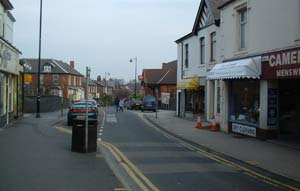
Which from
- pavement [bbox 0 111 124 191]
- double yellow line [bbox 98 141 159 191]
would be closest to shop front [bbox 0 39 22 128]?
pavement [bbox 0 111 124 191]

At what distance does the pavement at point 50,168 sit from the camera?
34.0 feet

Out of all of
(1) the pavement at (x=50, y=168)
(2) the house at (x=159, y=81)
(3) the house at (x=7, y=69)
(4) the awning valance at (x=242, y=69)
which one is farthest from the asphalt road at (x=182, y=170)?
(2) the house at (x=159, y=81)

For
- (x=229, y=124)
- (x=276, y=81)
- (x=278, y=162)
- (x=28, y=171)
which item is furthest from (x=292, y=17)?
(x=28, y=171)

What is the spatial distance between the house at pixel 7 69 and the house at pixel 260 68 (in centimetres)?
1127

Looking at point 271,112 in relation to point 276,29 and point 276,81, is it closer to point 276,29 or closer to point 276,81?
point 276,81

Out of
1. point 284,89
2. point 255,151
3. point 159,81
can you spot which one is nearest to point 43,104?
point 159,81

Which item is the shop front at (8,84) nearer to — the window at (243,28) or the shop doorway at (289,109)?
the window at (243,28)

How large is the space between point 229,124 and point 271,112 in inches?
183

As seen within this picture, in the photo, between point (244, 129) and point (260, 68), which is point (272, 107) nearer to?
point (260, 68)

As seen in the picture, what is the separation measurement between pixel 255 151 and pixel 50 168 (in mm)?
7409

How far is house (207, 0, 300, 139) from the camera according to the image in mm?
17969

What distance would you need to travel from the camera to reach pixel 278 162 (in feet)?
46.4

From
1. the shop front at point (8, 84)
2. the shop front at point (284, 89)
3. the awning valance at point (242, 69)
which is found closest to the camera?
the shop front at point (284, 89)

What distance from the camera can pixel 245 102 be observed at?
74.8ft
